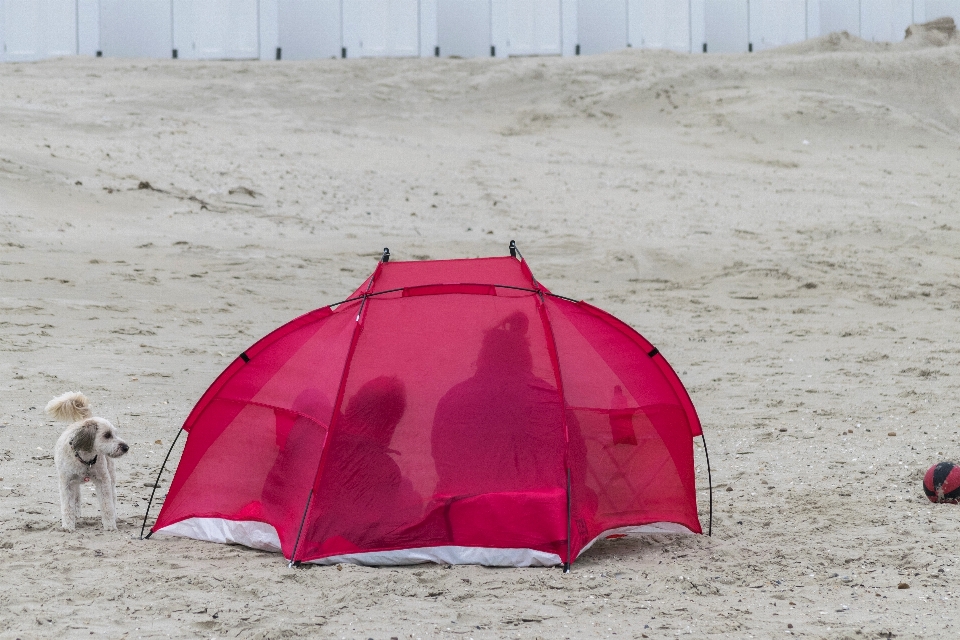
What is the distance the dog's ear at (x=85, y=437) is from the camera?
4875 millimetres

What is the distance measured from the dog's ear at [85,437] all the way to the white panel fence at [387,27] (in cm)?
2135

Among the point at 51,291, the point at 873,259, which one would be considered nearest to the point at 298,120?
the point at 51,291

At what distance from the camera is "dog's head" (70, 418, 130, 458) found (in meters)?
4.88

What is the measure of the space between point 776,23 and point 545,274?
58.0 ft

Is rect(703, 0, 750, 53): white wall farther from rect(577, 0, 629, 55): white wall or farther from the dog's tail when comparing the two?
the dog's tail

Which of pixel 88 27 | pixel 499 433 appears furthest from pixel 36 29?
pixel 499 433

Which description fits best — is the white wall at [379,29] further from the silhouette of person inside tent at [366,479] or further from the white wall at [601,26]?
the silhouette of person inside tent at [366,479]

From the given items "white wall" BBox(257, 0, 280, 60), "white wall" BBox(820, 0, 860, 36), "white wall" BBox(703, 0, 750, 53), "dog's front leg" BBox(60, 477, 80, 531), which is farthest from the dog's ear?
"white wall" BBox(820, 0, 860, 36)

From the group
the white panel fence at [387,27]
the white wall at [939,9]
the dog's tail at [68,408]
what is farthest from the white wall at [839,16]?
the dog's tail at [68,408]

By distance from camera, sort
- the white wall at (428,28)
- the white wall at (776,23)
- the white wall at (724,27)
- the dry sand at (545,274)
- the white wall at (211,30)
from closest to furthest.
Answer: the dry sand at (545,274)
the white wall at (211,30)
the white wall at (428,28)
the white wall at (724,27)
the white wall at (776,23)

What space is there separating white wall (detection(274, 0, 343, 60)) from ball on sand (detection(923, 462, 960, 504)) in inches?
860

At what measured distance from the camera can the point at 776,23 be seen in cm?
2647

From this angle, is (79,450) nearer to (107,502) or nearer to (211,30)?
(107,502)

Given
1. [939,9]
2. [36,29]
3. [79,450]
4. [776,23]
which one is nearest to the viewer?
[79,450]
